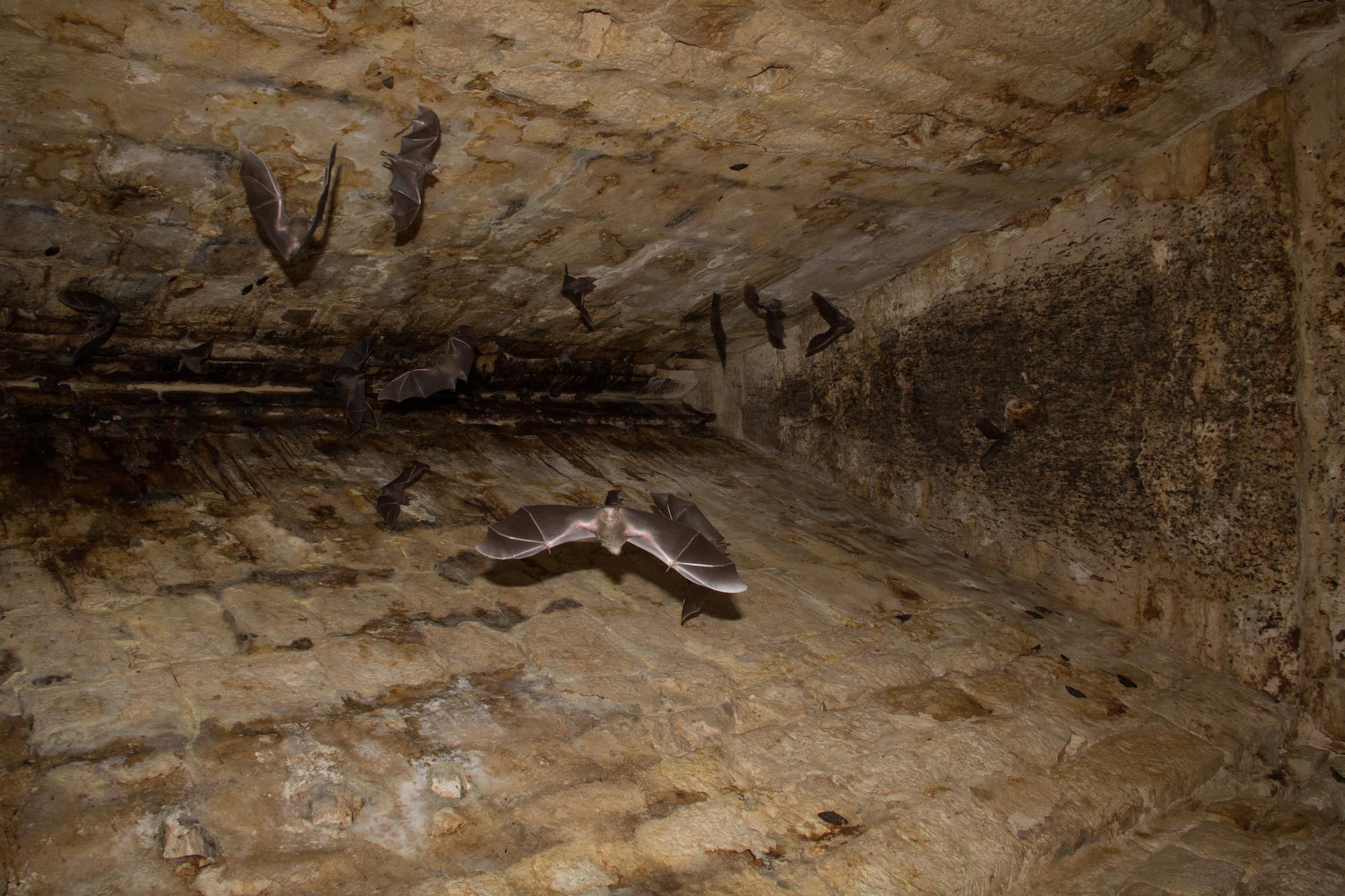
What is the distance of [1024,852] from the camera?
2.32 meters

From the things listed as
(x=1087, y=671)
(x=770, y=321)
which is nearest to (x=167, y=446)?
(x=770, y=321)

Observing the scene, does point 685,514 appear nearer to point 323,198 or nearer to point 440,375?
point 440,375

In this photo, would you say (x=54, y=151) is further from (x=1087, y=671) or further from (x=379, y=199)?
(x=1087, y=671)

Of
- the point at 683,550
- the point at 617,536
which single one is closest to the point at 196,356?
the point at 617,536

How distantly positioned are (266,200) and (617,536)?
1609 mm

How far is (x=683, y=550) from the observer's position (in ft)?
8.37

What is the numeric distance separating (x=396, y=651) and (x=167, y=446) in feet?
5.25

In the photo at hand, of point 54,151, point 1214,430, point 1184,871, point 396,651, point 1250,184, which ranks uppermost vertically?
point 1250,184

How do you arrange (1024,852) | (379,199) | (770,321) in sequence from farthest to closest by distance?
1. (770,321)
2. (379,199)
3. (1024,852)

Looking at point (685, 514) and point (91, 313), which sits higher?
point (91, 313)

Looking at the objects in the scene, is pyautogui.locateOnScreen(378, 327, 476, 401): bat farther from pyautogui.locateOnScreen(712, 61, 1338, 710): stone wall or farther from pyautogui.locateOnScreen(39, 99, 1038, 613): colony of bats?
pyautogui.locateOnScreen(712, 61, 1338, 710): stone wall

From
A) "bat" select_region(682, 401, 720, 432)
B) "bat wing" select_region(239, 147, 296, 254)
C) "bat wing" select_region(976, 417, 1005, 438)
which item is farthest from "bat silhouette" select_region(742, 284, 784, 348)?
"bat wing" select_region(239, 147, 296, 254)

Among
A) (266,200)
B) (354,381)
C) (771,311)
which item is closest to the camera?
(266,200)

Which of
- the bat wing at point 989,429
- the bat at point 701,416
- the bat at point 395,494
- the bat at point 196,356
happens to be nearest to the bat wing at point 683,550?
the bat at point 395,494
